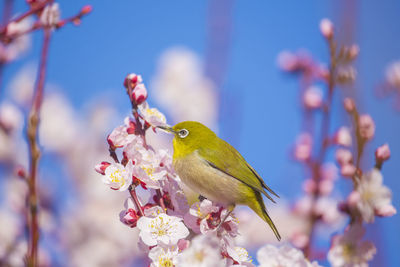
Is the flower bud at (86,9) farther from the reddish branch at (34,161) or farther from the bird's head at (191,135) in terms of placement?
the bird's head at (191,135)

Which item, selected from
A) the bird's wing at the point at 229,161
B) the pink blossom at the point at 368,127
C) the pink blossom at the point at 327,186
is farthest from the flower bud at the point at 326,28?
the pink blossom at the point at 327,186

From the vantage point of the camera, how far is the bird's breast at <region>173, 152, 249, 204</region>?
143cm

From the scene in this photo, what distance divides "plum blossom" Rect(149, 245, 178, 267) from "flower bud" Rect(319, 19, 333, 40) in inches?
50.3

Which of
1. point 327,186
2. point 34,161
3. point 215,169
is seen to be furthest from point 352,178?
point 327,186

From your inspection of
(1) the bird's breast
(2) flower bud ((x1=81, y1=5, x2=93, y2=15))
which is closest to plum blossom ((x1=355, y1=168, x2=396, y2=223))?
(1) the bird's breast

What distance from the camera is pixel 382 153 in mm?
1414

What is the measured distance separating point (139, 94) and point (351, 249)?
2.90 ft

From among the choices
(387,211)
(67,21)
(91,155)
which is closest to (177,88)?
(91,155)

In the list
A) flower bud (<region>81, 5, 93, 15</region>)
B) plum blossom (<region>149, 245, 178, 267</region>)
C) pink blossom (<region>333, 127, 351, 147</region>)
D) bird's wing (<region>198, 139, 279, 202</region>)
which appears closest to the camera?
plum blossom (<region>149, 245, 178, 267</region>)

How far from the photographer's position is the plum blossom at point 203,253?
1020mm

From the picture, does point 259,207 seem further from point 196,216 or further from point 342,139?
point 342,139

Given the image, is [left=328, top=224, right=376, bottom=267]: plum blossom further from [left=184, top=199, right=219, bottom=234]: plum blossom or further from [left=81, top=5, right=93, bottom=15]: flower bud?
[left=81, top=5, right=93, bottom=15]: flower bud

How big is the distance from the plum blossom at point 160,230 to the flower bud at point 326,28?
47.7 inches

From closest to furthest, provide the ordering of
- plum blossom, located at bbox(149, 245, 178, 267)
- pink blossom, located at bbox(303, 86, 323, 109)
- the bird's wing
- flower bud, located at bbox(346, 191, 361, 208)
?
plum blossom, located at bbox(149, 245, 178, 267) < flower bud, located at bbox(346, 191, 361, 208) < the bird's wing < pink blossom, located at bbox(303, 86, 323, 109)
